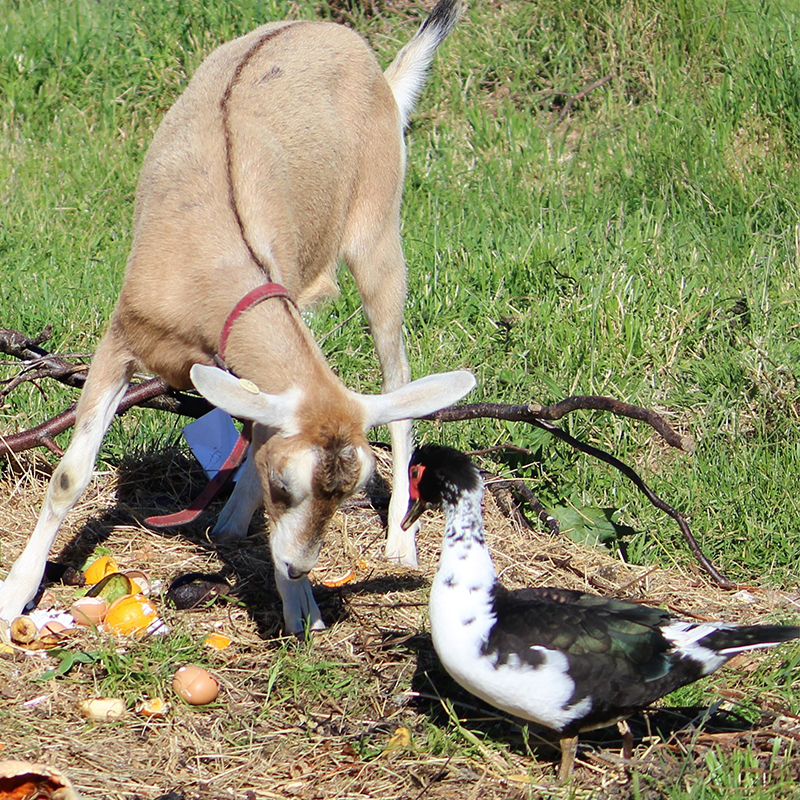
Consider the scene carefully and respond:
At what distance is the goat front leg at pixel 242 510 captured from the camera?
4.85 m

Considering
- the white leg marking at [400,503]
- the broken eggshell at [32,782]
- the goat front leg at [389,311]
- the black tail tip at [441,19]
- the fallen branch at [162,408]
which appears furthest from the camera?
the black tail tip at [441,19]

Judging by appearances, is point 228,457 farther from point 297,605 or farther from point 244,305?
point 244,305

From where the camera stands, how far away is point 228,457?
5070mm

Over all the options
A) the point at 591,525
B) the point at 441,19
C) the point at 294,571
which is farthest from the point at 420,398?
the point at 441,19

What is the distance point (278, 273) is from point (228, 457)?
1288mm

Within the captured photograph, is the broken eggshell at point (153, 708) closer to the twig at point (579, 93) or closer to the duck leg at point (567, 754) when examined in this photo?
the duck leg at point (567, 754)

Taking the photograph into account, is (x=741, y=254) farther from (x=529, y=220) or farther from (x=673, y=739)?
(x=673, y=739)

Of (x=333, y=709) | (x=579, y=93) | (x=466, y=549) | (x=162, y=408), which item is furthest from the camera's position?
(x=579, y=93)

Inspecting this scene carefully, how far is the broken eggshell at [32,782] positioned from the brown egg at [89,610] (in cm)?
106

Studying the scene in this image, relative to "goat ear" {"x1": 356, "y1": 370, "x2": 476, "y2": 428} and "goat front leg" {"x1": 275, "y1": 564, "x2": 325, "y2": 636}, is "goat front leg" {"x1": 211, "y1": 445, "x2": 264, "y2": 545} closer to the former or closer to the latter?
"goat front leg" {"x1": 275, "y1": 564, "x2": 325, "y2": 636}

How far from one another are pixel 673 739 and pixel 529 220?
4.27 metres

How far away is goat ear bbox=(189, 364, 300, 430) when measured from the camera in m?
3.19

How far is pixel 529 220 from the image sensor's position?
7195mm

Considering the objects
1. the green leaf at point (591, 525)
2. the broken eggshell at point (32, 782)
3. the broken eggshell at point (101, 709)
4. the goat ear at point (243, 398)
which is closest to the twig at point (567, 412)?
the green leaf at point (591, 525)
